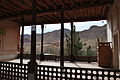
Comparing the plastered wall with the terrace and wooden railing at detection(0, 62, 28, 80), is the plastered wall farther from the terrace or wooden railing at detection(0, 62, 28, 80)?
wooden railing at detection(0, 62, 28, 80)

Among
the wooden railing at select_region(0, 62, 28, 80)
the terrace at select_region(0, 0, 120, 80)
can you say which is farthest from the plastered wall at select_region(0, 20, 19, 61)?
the wooden railing at select_region(0, 62, 28, 80)

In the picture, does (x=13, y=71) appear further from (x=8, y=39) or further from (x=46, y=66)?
(x=8, y=39)

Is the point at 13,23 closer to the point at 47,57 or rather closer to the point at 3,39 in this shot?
the point at 3,39

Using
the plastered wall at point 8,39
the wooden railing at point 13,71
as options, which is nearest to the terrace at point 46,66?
the wooden railing at point 13,71

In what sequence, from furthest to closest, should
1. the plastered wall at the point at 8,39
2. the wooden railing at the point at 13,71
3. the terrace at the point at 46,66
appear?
the plastered wall at the point at 8,39
the wooden railing at the point at 13,71
the terrace at the point at 46,66

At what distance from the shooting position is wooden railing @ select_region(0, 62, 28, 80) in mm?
5230

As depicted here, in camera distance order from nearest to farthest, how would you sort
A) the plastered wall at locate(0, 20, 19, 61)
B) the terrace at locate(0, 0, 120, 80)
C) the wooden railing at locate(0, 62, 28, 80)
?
the terrace at locate(0, 0, 120, 80) < the wooden railing at locate(0, 62, 28, 80) < the plastered wall at locate(0, 20, 19, 61)

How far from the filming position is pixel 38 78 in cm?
492

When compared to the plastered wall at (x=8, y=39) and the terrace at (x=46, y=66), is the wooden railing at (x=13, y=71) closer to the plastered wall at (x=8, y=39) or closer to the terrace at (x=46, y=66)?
the terrace at (x=46, y=66)

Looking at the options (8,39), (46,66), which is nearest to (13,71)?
(46,66)

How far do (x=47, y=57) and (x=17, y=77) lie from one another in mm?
8021

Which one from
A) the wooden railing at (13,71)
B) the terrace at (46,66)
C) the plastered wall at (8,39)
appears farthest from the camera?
the plastered wall at (8,39)

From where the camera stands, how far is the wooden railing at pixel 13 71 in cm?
523

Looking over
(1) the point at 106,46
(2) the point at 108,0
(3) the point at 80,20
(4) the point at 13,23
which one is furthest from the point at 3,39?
(2) the point at 108,0
